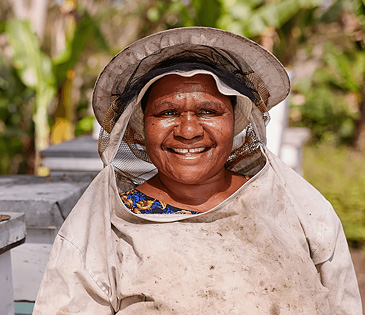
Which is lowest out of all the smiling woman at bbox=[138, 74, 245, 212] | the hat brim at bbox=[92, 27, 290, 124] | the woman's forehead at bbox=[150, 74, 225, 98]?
the smiling woman at bbox=[138, 74, 245, 212]

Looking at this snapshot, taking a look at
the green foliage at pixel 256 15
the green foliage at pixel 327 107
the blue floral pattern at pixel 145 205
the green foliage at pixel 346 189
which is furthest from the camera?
the green foliage at pixel 327 107

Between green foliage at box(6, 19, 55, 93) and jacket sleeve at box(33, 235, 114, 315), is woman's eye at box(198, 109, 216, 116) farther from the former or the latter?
green foliage at box(6, 19, 55, 93)

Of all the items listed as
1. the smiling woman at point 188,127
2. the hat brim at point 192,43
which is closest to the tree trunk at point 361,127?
the hat brim at point 192,43

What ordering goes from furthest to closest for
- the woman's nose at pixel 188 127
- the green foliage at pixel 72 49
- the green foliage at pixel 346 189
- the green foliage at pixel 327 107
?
the green foliage at pixel 327 107, the green foliage at pixel 72 49, the green foliage at pixel 346 189, the woman's nose at pixel 188 127

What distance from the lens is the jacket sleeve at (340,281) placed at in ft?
5.54

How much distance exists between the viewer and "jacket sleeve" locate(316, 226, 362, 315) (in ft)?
5.54

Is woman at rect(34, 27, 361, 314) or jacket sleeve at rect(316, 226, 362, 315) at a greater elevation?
woman at rect(34, 27, 361, 314)

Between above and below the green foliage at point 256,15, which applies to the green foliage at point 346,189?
below

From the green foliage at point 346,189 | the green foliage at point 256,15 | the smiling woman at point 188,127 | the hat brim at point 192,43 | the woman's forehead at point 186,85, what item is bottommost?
the green foliage at point 346,189

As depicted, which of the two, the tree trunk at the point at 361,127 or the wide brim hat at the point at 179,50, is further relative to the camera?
the tree trunk at the point at 361,127

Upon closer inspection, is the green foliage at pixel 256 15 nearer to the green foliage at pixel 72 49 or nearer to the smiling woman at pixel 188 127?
the green foliage at pixel 72 49

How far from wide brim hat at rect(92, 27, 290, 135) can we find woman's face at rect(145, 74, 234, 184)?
0.12 metres

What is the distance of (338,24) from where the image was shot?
13.3m

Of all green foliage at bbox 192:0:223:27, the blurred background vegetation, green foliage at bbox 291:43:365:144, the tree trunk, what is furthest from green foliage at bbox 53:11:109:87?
green foliage at bbox 291:43:365:144
